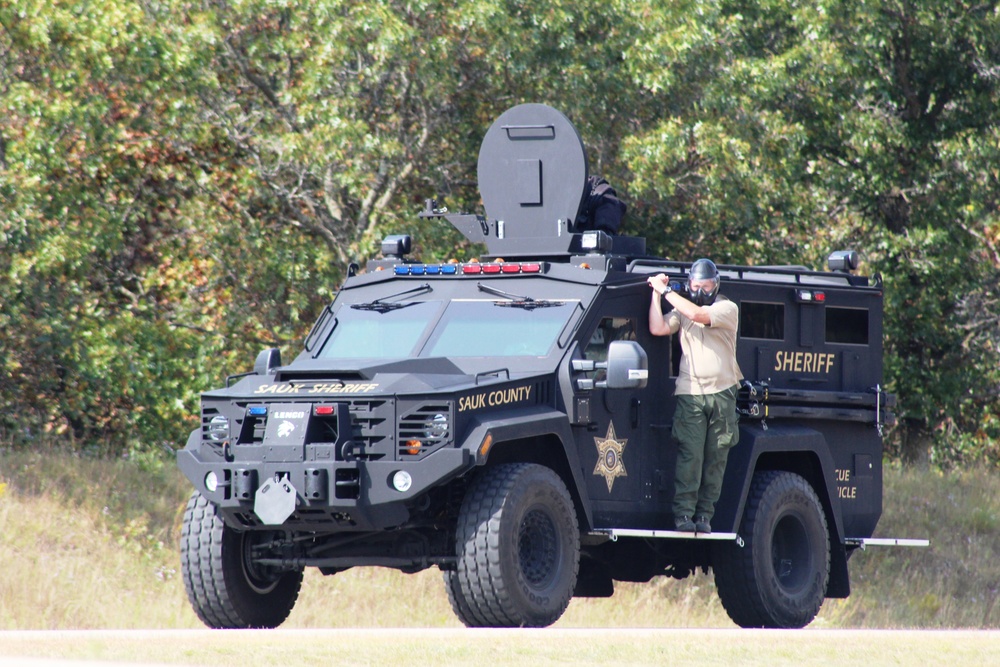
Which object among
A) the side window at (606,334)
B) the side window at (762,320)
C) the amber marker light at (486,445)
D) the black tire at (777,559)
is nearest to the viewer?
the amber marker light at (486,445)

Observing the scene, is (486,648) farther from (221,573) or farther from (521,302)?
(521,302)

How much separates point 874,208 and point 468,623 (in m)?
13.5

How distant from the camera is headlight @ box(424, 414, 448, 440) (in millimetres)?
9383

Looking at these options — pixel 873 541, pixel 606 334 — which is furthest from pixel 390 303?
pixel 873 541

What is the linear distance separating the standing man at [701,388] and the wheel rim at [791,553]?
1009 millimetres

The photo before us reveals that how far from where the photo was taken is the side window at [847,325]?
12.4m

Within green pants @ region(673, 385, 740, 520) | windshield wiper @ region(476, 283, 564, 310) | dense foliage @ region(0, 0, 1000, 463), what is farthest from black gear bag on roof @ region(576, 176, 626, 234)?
dense foliage @ region(0, 0, 1000, 463)

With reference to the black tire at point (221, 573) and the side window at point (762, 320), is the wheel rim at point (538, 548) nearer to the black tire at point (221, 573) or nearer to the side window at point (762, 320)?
the black tire at point (221, 573)

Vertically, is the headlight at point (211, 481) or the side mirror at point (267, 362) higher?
the side mirror at point (267, 362)

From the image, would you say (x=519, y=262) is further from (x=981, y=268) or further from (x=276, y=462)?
(x=981, y=268)

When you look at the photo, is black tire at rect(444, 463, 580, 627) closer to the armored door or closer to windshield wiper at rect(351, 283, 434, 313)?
the armored door

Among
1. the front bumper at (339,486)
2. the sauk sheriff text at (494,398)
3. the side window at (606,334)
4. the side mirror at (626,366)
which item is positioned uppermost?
the side window at (606,334)

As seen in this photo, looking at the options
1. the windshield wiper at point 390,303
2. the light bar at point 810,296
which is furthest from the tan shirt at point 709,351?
the windshield wiper at point 390,303

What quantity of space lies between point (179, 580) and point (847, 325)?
565cm
